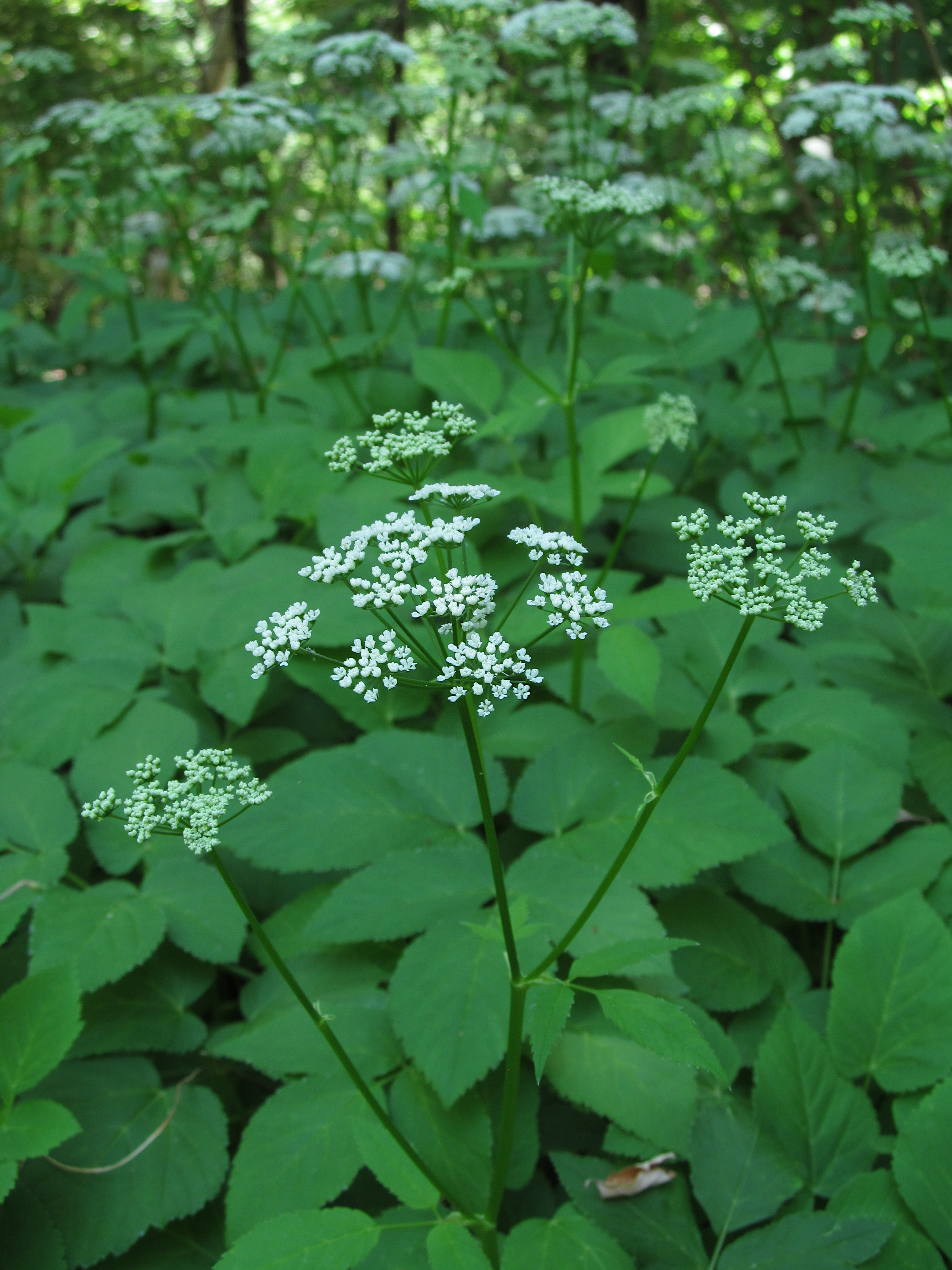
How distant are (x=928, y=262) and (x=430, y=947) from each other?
2.79 m

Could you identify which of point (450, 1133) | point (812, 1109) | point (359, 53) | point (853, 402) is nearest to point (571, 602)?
point (450, 1133)

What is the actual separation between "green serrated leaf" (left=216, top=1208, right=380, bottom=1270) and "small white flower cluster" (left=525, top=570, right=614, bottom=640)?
0.97 meters

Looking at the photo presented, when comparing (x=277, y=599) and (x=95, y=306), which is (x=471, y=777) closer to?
(x=277, y=599)

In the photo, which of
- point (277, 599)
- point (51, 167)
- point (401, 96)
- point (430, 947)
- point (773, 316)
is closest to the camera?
point (430, 947)

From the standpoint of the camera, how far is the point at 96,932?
1.85 meters

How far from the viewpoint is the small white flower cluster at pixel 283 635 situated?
1171mm

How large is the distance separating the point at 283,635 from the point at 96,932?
1060 mm

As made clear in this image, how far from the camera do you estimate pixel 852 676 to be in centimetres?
256

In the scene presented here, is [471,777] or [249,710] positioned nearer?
[471,777]

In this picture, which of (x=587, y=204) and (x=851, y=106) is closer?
(x=587, y=204)

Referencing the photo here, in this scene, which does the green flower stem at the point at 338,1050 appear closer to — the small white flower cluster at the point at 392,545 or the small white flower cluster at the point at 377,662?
the small white flower cluster at the point at 377,662

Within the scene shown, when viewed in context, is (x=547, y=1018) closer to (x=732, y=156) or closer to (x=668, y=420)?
(x=668, y=420)

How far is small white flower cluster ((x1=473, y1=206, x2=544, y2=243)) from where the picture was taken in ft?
15.5

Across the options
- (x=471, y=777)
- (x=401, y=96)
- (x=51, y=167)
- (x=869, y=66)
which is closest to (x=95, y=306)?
(x=51, y=167)
